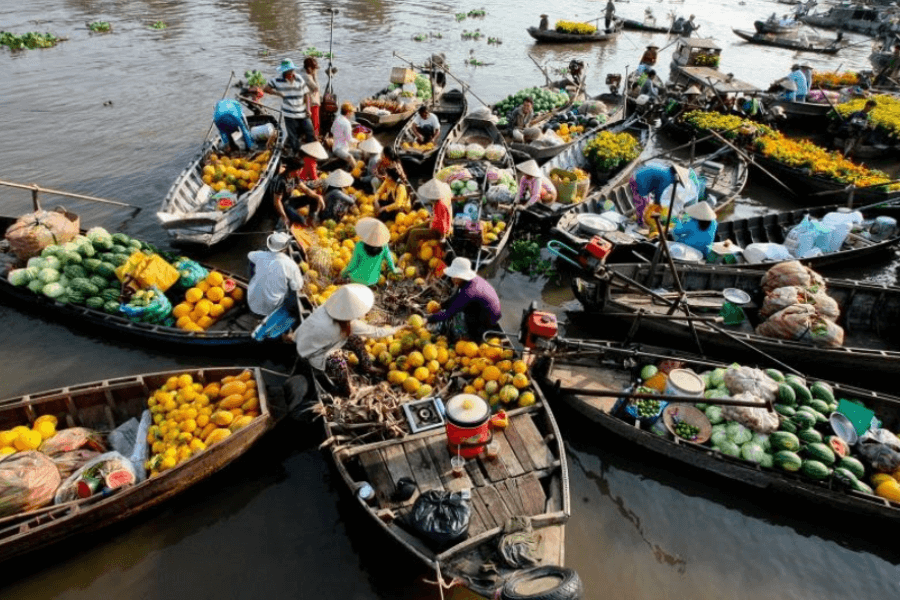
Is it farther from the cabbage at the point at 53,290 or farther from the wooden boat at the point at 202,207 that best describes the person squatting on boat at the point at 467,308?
the cabbage at the point at 53,290

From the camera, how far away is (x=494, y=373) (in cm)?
819

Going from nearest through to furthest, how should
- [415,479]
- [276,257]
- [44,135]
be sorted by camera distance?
1. [415,479]
2. [276,257]
3. [44,135]

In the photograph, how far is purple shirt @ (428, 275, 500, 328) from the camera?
8.39 metres

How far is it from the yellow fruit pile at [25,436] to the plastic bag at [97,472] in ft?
2.83

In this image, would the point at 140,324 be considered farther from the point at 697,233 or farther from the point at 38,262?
the point at 697,233

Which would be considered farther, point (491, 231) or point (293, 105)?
point (293, 105)

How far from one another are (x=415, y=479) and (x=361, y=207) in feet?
26.8

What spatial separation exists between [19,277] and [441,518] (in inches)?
394

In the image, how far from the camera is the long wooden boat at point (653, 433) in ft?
24.0

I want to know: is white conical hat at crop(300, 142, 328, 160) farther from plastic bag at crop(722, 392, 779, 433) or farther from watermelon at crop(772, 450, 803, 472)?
watermelon at crop(772, 450, 803, 472)

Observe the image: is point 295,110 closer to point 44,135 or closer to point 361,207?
point 361,207

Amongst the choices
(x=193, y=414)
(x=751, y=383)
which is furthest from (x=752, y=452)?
(x=193, y=414)

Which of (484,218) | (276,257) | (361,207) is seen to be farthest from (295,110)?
(276,257)

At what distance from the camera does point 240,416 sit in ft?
25.1
